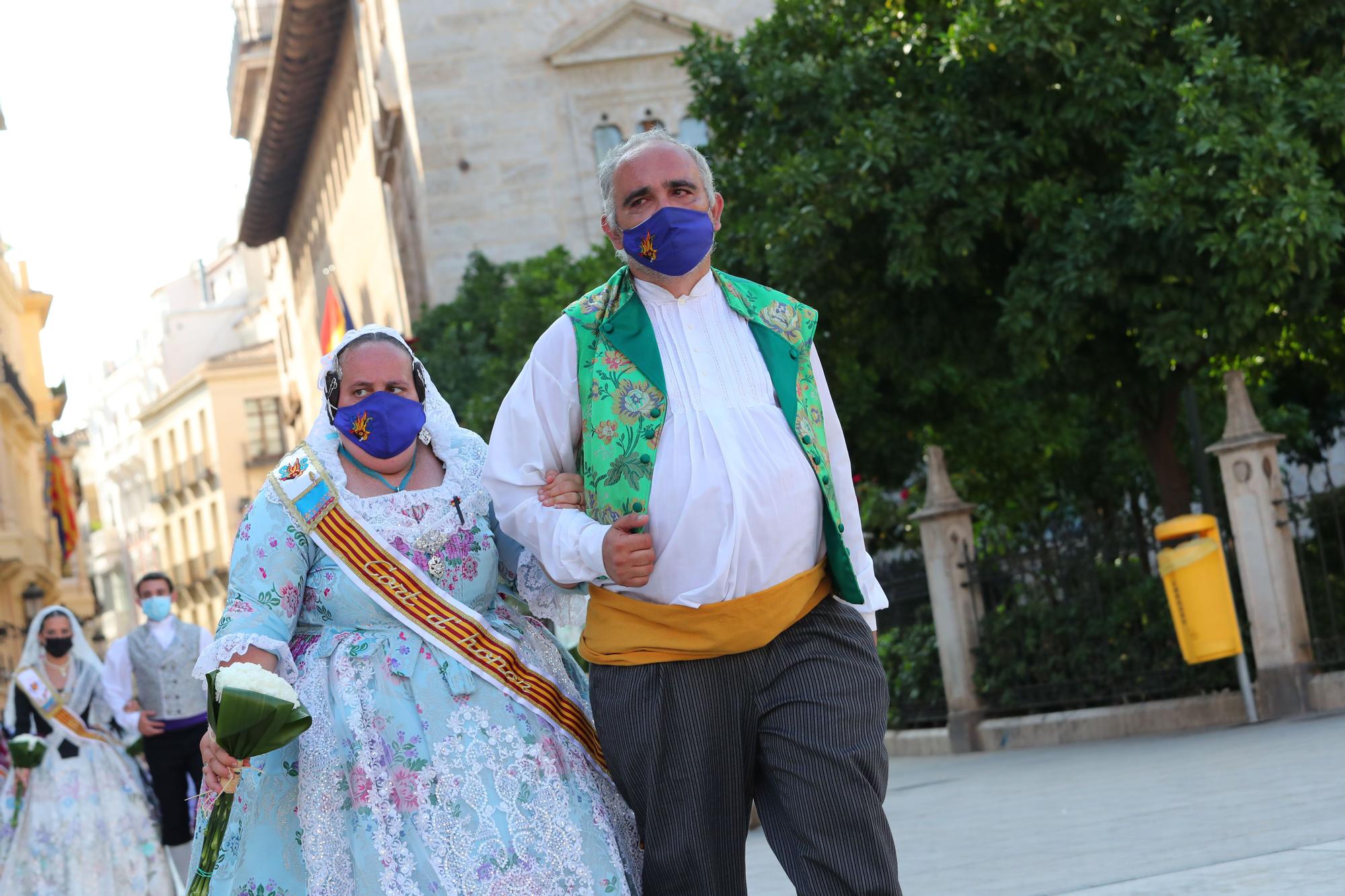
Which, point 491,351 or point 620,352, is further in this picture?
point 491,351

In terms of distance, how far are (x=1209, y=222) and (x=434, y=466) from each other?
8477 millimetres

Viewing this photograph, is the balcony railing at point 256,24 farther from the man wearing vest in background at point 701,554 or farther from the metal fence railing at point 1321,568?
the man wearing vest in background at point 701,554

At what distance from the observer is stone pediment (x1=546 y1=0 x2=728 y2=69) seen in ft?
96.2

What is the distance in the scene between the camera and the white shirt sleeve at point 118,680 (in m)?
11.4

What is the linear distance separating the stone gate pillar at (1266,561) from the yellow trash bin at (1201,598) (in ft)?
0.54

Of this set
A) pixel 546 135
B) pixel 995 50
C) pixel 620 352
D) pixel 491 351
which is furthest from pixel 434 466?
pixel 546 135

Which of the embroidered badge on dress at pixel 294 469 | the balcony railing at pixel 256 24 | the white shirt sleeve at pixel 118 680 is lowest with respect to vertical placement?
the white shirt sleeve at pixel 118 680

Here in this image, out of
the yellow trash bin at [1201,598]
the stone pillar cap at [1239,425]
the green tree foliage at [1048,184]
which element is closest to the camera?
the green tree foliage at [1048,184]

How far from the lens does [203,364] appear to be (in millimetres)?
78812

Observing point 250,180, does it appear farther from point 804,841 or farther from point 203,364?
point 804,841

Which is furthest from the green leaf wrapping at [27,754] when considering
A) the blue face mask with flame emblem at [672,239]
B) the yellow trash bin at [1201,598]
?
the blue face mask with flame emblem at [672,239]

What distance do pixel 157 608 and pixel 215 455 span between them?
68.5 metres

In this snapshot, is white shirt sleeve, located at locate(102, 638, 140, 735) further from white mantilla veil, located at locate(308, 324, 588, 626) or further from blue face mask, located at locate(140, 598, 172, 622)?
white mantilla veil, located at locate(308, 324, 588, 626)

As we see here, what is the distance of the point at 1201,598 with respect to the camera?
41.4 feet
